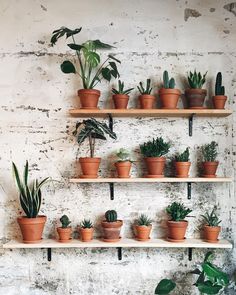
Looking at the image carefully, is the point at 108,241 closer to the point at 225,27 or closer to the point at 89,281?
the point at 89,281

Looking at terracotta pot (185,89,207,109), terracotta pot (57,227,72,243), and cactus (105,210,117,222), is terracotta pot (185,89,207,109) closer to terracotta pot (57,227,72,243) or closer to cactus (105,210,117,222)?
cactus (105,210,117,222)

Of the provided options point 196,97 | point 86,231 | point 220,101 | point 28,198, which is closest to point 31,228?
point 28,198

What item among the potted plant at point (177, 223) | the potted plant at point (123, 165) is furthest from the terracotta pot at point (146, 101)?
the potted plant at point (177, 223)

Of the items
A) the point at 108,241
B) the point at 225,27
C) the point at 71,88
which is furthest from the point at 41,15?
the point at 108,241

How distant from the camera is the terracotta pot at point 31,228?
2.48 m

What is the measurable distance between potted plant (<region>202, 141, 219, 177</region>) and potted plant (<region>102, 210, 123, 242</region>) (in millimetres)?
710

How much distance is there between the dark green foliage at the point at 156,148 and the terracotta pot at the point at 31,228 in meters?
0.88

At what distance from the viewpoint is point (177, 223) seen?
249 centimetres

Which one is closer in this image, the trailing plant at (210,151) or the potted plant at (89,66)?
the potted plant at (89,66)

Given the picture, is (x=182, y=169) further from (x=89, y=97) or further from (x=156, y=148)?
(x=89, y=97)

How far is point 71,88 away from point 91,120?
1.22 ft

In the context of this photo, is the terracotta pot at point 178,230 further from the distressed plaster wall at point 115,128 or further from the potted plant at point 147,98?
A: the potted plant at point 147,98

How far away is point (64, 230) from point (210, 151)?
1.18 m

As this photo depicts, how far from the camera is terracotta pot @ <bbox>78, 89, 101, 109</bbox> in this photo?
2553 millimetres
